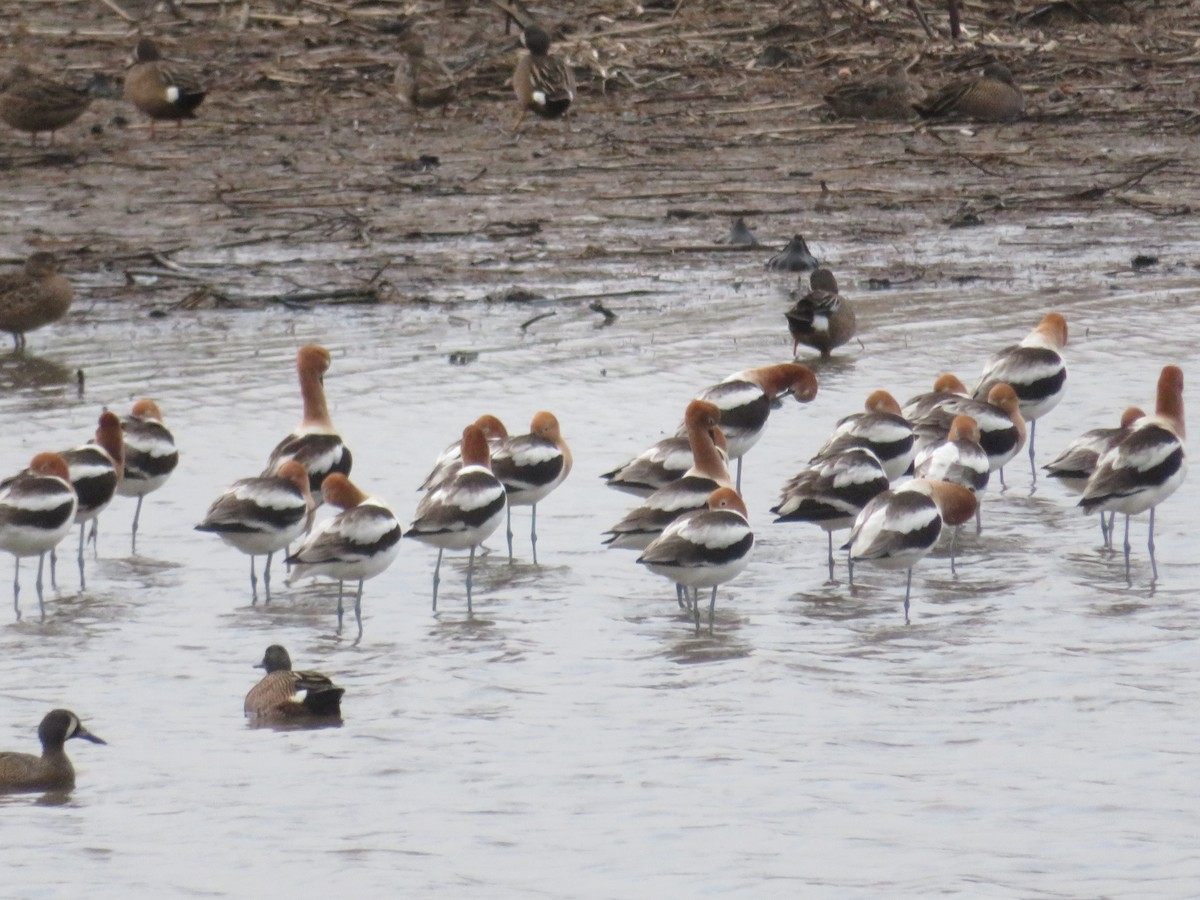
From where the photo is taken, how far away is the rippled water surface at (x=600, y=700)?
664 centimetres

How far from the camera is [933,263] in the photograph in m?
16.5

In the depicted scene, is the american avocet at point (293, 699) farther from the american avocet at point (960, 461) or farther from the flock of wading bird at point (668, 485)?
the american avocet at point (960, 461)

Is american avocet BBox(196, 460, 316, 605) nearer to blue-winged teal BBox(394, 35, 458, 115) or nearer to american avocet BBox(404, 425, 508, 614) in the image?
american avocet BBox(404, 425, 508, 614)

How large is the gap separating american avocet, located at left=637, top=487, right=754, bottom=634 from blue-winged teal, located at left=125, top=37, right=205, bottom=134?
12.9m

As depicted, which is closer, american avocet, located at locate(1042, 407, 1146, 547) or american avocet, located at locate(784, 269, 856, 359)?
american avocet, located at locate(1042, 407, 1146, 547)

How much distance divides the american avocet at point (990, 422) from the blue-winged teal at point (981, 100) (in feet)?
32.5

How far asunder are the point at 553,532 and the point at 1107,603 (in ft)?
9.73

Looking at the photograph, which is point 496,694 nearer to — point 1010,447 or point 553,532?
point 553,532

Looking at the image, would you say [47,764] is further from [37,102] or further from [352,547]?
[37,102]

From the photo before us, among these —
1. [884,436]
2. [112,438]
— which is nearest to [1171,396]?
[884,436]

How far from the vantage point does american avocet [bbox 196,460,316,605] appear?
952 centimetres

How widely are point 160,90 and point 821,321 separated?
30.6 ft

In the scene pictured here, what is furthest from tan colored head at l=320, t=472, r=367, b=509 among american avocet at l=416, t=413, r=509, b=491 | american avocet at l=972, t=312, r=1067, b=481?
american avocet at l=972, t=312, r=1067, b=481

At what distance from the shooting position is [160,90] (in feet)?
68.1
